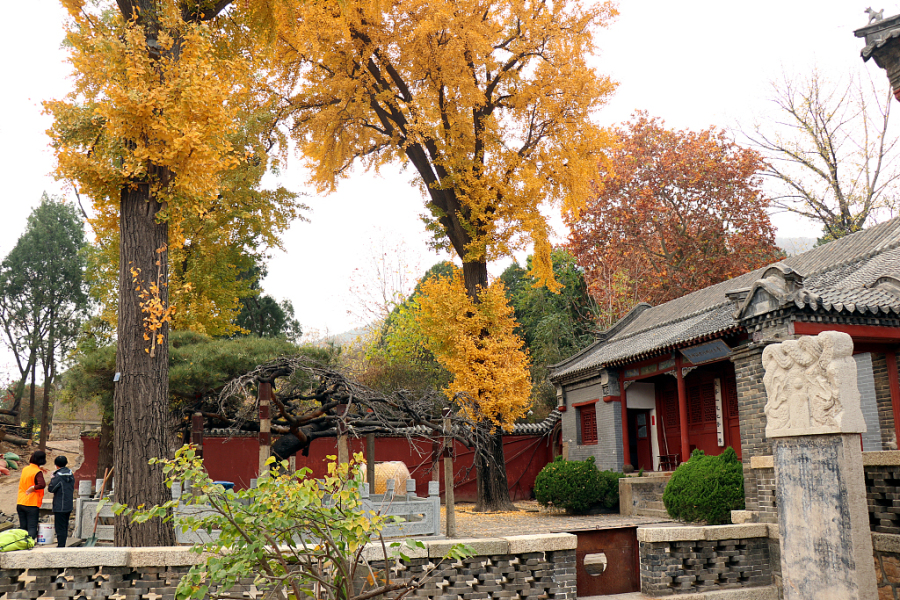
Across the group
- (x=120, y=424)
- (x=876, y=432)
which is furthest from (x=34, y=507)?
(x=876, y=432)

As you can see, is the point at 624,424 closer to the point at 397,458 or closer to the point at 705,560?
the point at 397,458

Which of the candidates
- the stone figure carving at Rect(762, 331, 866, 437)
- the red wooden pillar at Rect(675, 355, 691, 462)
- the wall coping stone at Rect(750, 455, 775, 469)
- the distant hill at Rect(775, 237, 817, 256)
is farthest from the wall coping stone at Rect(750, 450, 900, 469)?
the distant hill at Rect(775, 237, 817, 256)

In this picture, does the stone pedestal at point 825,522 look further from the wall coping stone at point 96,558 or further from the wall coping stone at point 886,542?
the wall coping stone at point 96,558

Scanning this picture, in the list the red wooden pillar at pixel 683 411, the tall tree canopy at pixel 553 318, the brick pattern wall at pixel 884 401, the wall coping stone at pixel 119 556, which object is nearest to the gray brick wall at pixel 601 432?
the red wooden pillar at pixel 683 411

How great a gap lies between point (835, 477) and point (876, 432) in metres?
6.74

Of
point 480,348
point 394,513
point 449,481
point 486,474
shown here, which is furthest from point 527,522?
point 394,513

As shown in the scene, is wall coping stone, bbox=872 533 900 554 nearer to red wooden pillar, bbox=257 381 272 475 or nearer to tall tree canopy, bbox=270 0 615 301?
red wooden pillar, bbox=257 381 272 475

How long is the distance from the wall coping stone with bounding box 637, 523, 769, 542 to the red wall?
9973 millimetres

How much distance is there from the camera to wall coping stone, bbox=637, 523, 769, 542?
290 inches

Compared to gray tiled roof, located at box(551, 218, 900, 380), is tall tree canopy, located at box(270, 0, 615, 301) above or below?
above

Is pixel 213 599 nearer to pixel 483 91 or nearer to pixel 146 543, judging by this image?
pixel 146 543

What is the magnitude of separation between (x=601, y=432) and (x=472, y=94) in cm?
969

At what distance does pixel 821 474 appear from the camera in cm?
624

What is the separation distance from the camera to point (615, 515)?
15.8 metres
